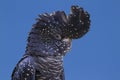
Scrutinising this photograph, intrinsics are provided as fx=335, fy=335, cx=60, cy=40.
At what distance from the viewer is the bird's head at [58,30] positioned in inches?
35.4

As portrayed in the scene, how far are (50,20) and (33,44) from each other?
0.28 feet

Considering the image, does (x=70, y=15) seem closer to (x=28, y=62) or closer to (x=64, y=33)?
(x=64, y=33)

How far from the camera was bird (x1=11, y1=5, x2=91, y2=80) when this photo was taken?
2.90 feet

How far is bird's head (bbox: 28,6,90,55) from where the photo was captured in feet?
2.95

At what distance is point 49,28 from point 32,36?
51 mm

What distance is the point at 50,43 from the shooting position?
0.91m

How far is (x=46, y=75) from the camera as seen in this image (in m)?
0.89

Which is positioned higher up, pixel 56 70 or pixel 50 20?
pixel 50 20

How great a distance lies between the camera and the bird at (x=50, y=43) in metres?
0.88

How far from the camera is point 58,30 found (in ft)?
3.00

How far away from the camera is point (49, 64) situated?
88cm

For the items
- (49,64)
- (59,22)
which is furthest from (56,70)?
(59,22)

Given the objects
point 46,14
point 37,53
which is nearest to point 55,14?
point 46,14

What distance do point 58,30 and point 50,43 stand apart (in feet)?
0.14
